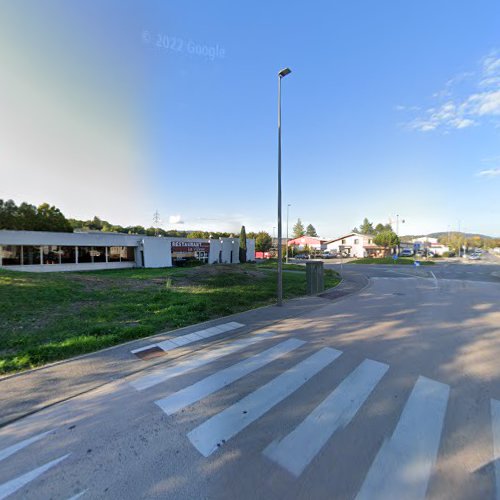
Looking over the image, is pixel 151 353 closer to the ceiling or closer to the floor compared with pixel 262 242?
closer to the floor

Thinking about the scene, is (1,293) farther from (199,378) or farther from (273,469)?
(273,469)

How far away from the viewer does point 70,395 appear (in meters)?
4.00

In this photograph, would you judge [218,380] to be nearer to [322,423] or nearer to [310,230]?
[322,423]

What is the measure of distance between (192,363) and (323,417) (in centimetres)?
268

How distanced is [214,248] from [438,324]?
30237 millimetres

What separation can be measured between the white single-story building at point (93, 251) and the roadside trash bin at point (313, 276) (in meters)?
21.0

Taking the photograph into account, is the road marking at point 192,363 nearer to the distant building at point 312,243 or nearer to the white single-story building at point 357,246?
the white single-story building at point 357,246

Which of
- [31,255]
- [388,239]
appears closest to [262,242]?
[388,239]

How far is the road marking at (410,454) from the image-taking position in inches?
90.7

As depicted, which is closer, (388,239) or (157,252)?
(157,252)

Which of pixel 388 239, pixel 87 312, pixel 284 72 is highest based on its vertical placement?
pixel 284 72

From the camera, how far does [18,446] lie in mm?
2951

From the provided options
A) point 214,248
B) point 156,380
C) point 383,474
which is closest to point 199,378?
point 156,380

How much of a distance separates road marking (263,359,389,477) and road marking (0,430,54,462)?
275 centimetres
